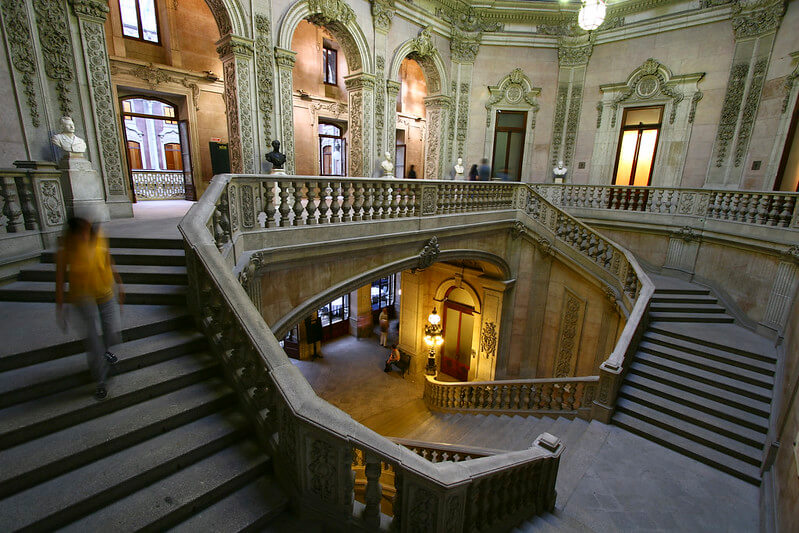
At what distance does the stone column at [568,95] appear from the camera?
1234 centimetres

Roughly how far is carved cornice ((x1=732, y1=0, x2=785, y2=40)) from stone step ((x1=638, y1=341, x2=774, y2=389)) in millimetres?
8709

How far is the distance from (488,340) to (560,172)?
6.26 meters

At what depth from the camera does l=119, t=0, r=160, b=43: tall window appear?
10.2 meters

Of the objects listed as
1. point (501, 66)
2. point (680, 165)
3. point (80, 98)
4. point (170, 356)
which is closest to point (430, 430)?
point (170, 356)

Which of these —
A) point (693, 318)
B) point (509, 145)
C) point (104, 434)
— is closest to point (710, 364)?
point (693, 318)

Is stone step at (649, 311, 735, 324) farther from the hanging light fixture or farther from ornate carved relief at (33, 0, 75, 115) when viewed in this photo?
ornate carved relief at (33, 0, 75, 115)

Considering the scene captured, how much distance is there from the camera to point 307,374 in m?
12.3

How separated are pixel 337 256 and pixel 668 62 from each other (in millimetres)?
11969

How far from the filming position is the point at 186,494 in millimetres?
2400

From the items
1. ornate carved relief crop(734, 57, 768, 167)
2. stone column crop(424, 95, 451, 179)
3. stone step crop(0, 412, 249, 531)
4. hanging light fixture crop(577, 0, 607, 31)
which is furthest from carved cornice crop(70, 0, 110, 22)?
ornate carved relief crop(734, 57, 768, 167)

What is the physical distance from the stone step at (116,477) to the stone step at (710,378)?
24.3 ft

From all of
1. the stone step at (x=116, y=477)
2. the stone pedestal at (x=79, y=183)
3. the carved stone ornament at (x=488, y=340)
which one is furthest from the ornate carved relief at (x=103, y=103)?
the carved stone ornament at (x=488, y=340)

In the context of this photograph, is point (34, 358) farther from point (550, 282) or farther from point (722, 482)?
point (550, 282)

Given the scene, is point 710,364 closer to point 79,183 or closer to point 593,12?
→ point 593,12
